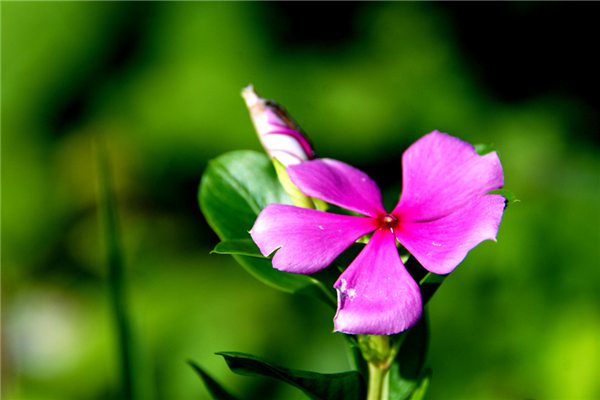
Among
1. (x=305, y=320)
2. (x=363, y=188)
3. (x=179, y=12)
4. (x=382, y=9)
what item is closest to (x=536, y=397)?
(x=305, y=320)

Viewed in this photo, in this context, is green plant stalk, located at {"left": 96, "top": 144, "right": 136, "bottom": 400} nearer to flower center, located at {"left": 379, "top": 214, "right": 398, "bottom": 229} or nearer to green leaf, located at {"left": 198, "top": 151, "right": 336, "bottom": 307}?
green leaf, located at {"left": 198, "top": 151, "right": 336, "bottom": 307}

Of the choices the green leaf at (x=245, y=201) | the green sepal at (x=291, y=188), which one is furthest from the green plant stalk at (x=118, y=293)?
the green sepal at (x=291, y=188)

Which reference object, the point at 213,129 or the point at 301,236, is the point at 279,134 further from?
the point at 213,129

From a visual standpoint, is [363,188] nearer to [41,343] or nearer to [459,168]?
[459,168]

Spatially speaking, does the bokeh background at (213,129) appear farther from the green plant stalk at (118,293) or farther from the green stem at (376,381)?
the green stem at (376,381)

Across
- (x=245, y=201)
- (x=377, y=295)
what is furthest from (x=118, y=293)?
(x=377, y=295)

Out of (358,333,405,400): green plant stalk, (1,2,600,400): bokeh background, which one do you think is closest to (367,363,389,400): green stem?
(358,333,405,400): green plant stalk
